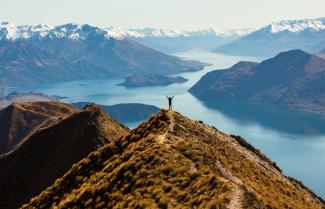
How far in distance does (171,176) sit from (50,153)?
51.6 metres

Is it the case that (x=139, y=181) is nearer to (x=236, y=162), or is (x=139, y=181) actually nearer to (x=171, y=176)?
(x=171, y=176)

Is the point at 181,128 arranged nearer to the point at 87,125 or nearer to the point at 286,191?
the point at 286,191

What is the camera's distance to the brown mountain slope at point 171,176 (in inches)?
1501

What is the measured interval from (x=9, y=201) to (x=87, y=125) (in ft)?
59.9

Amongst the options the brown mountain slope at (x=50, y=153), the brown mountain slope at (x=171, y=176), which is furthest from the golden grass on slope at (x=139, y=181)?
the brown mountain slope at (x=50, y=153)

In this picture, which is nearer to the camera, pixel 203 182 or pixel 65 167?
pixel 203 182

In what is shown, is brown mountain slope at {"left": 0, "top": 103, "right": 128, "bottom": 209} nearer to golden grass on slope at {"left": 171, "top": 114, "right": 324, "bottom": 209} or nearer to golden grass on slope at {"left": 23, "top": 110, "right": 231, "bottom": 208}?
golden grass on slope at {"left": 23, "top": 110, "right": 231, "bottom": 208}

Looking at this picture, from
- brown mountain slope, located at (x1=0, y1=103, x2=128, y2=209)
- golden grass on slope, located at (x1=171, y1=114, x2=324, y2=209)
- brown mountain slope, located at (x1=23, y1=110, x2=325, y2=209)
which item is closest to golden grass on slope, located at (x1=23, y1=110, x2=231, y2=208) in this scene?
brown mountain slope, located at (x1=23, y1=110, x2=325, y2=209)

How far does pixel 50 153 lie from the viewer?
89875 millimetres

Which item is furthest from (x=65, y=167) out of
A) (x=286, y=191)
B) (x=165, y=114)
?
(x=286, y=191)

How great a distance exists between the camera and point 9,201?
8450 cm

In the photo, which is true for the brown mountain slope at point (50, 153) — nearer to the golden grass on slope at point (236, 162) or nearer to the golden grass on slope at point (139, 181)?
the golden grass on slope at point (139, 181)

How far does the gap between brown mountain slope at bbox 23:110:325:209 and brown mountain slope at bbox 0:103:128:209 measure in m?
26.2

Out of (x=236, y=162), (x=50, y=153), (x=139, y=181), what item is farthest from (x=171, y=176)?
(x=50, y=153)
